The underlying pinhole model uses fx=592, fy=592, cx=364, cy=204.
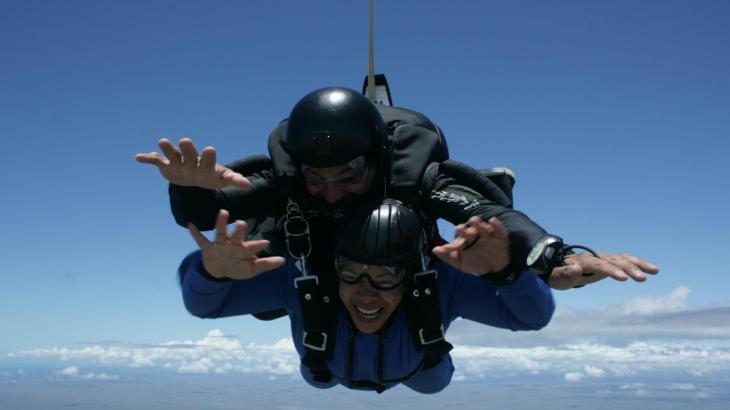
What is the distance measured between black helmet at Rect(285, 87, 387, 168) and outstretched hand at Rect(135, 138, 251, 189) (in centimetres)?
39

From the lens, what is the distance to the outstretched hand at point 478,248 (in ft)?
6.74

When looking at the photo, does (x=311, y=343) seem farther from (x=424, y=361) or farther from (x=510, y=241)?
(x=510, y=241)

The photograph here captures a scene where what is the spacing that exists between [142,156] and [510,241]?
141 cm

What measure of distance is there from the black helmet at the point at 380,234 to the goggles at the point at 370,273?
117 mm

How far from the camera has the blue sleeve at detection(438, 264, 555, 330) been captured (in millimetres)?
2625

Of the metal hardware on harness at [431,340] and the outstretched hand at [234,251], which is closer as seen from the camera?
the outstretched hand at [234,251]

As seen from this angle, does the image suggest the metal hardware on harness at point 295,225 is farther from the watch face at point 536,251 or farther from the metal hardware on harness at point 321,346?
the watch face at point 536,251

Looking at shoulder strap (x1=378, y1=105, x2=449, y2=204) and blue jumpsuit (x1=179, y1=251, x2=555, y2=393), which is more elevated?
shoulder strap (x1=378, y1=105, x2=449, y2=204)

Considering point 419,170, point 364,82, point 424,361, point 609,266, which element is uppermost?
point 364,82

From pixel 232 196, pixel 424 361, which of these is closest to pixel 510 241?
pixel 424 361

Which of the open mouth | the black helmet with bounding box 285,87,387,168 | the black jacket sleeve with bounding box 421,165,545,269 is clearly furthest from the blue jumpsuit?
the black helmet with bounding box 285,87,387,168

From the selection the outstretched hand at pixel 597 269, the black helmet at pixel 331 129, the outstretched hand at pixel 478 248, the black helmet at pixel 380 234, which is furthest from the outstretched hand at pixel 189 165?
the outstretched hand at pixel 597 269

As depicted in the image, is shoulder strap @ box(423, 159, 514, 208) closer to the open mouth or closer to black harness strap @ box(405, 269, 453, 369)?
black harness strap @ box(405, 269, 453, 369)

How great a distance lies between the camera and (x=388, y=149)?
9.13ft
